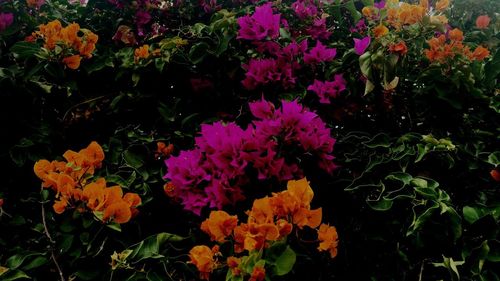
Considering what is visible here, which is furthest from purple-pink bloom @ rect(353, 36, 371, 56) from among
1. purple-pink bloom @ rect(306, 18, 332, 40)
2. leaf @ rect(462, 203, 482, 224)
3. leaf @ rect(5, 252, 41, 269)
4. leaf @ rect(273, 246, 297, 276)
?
leaf @ rect(5, 252, 41, 269)

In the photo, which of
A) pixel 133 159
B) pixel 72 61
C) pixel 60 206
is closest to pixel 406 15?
pixel 133 159

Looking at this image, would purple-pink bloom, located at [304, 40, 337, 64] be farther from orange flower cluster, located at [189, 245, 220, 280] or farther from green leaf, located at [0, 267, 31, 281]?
green leaf, located at [0, 267, 31, 281]

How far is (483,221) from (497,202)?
0.56 ft

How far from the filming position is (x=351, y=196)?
62.5 inches

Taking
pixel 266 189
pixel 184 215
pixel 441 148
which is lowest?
pixel 184 215

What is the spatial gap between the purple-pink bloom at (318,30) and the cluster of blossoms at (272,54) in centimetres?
20

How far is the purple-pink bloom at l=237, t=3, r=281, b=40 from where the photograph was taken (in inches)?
72.7

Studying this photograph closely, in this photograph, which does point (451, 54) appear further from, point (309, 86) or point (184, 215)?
point (184, 215)

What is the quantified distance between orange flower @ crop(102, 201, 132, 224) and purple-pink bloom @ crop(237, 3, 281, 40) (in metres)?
0.88

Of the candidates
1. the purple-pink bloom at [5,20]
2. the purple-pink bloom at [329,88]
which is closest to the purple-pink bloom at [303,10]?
the purple-pink bloom at [329,88]

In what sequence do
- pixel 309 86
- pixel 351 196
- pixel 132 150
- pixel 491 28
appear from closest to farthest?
pixel 351 196
pixel 132 150
pixel 309 86
pixel 491 28

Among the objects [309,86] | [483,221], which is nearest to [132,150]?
[309,86]

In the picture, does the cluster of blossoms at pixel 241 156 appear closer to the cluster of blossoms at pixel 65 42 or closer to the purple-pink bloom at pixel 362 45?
the purple-pink bloom at pixel 362 45

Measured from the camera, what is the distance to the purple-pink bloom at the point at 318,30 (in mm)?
2233
